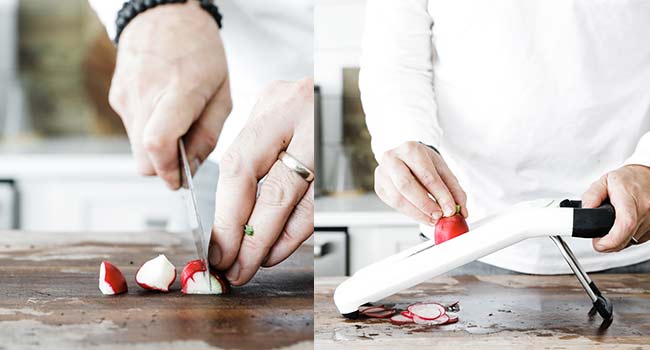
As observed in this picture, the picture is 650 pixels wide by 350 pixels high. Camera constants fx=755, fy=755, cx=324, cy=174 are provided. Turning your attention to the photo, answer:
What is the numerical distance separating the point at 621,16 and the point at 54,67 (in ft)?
5.09

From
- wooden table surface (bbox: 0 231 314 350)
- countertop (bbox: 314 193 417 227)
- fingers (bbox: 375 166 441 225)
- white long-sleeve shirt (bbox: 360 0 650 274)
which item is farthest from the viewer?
countertop (bbox: 314 193 417 227)

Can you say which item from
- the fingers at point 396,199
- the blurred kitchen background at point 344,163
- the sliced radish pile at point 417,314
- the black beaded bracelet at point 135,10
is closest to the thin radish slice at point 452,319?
the sliced radish pile at point 417,314

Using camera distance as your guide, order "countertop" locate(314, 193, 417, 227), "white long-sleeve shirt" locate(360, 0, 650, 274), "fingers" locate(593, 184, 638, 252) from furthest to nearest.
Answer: "countertop" locate(314, 193, 417, 227) → "white long-sleeve shirt" locate(360, 0, 650, 274) → "fingers" locate(593, 184, 638, 252)

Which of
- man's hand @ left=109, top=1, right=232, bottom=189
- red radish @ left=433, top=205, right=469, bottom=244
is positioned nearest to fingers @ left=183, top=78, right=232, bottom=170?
man's hand @ left=109, top=1, right=232, bottom=189

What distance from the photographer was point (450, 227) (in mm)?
665

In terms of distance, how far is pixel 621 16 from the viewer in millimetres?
888

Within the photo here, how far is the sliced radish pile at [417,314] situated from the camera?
0.63m

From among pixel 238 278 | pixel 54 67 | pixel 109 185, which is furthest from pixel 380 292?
pixel 54 67

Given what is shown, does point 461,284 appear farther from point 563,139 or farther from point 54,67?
point 54,67

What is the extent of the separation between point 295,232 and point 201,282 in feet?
0.30

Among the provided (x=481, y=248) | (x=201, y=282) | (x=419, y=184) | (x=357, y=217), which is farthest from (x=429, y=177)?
(x=357, y=217)

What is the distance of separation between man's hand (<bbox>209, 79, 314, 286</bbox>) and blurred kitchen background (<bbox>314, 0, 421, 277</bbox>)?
1.01m

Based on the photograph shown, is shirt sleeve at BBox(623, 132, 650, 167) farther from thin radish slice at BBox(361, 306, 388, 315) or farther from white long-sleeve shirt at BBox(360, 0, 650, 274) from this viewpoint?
thin radish slice at BBox(361, 306, 388, 315)

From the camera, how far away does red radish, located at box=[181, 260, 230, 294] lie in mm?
639
